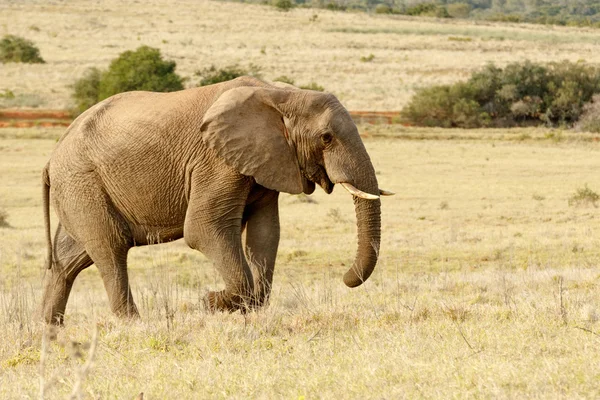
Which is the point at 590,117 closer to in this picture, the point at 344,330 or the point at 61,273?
the point at 61,273

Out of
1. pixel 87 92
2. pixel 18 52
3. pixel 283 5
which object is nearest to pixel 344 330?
pixel 87 92

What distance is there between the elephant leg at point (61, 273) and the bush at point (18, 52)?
5571 centimetres

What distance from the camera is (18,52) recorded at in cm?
6431

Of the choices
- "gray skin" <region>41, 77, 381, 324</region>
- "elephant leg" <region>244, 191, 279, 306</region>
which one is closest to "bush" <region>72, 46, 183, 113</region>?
"gray skin" <region>41, 77, 381, 324</region>

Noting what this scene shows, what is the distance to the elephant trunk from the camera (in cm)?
888

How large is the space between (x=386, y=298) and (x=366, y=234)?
1.13 metres

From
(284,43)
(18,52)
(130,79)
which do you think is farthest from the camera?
(284,43)

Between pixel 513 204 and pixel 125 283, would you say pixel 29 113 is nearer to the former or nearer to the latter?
pixel 513 204

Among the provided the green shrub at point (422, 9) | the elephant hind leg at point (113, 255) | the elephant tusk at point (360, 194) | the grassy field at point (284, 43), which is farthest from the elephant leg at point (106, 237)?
the green shrub at point (422, 9)

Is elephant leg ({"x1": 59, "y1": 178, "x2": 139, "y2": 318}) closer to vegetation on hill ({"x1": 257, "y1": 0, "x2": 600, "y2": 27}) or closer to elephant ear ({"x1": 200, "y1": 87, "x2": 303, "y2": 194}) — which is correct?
elephant ear ({"x1": 200, "y1": 87, "x2": 303, "y2": 194})

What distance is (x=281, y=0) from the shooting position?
11119 centimetres

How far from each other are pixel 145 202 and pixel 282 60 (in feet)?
203

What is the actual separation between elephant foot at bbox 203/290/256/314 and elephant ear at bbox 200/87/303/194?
0.95m

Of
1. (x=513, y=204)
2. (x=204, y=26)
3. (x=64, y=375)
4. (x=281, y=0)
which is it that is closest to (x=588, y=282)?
(x=64, y=375)
